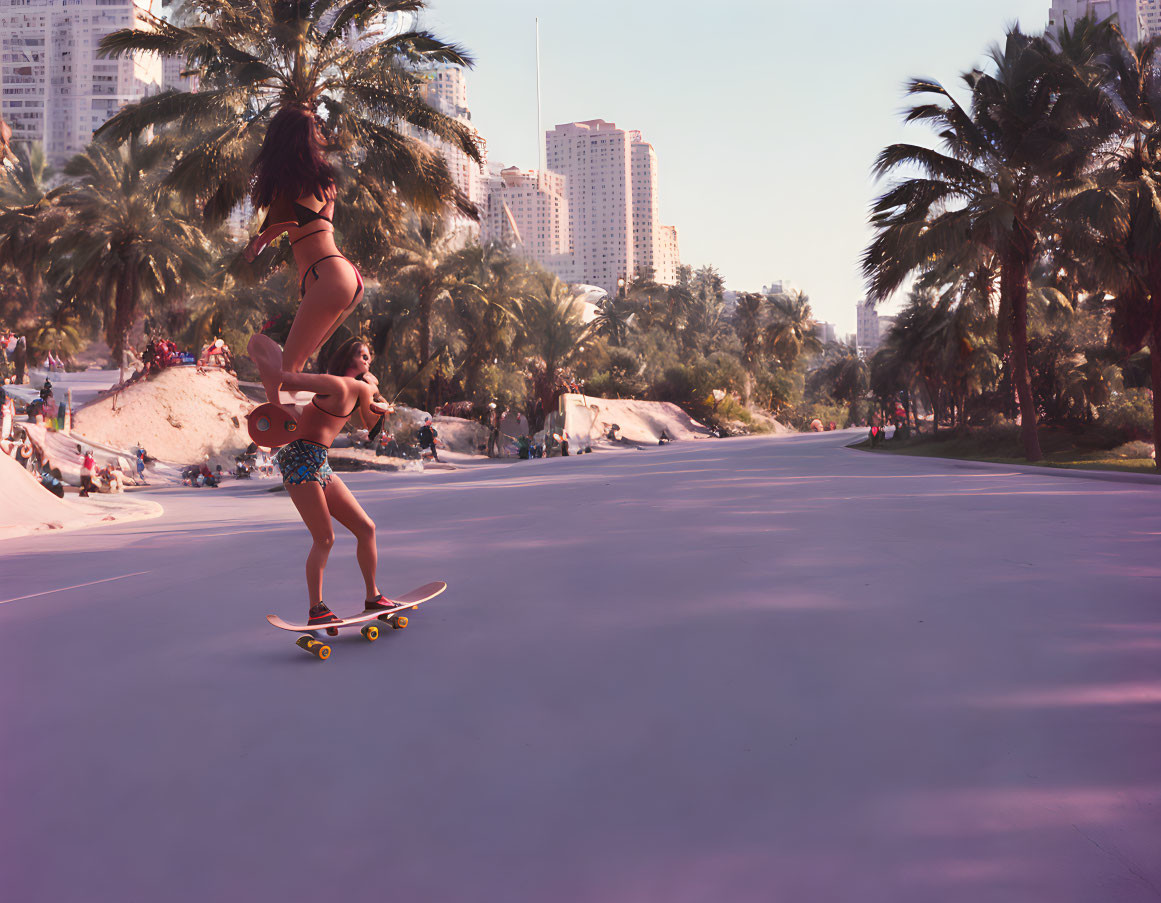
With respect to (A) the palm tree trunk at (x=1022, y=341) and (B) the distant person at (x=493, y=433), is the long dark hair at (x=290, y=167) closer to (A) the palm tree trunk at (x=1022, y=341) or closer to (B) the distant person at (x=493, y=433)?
(A) the palm tree trunk at (x=1022, y=341)

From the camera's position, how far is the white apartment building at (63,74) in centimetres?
14388

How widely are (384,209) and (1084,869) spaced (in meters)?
19.3

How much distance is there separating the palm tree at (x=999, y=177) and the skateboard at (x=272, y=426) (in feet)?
56.7

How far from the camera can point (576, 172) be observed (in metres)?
196

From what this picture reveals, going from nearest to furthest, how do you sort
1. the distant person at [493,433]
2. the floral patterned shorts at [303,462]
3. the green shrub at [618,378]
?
the floral patterned shorts at [303,462] → the distant person at [493,433] → the green shrub at [618,378]

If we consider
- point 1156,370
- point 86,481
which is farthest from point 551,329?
point 86,481

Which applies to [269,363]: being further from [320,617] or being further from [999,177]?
[999,177]

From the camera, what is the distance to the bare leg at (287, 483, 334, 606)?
15.6 feet

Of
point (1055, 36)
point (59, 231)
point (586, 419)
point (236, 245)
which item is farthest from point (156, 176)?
point (1055, 36)

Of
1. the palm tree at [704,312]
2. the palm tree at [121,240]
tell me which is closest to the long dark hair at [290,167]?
the palm tree at [121,240]

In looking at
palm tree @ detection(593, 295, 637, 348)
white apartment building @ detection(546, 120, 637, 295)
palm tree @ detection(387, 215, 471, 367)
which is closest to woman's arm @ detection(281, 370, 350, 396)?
palm tree @ detection(387, 215, 471, 367)

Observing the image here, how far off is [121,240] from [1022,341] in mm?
27081

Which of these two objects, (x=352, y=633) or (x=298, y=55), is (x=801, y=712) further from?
(x=298, y=55)

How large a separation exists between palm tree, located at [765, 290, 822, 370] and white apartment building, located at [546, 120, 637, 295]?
11617 centimetres
